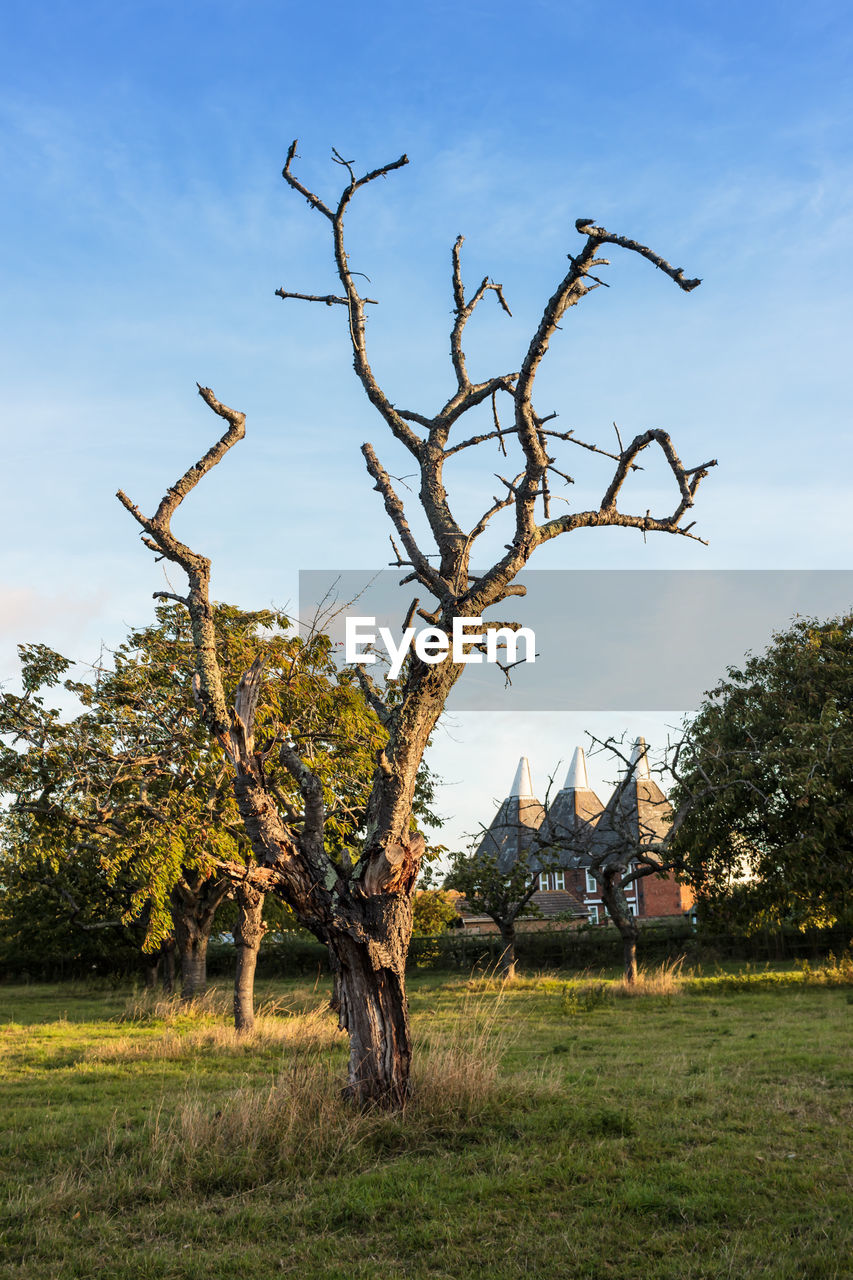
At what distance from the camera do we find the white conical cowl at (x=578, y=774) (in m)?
60.1

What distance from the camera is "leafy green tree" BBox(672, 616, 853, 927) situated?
22.7 metres

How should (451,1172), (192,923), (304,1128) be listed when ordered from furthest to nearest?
1. (192,923)
2. (304,1128)
3. (451,1172)

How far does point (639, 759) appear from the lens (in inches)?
901

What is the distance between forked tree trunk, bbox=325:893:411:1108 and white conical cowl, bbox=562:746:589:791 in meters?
52.6

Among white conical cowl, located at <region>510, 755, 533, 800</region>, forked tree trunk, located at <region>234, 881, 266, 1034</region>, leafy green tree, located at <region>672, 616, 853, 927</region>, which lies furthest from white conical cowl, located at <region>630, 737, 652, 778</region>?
white conical cowl, located at <region>510, 755, 533, 800</region>

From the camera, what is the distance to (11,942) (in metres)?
36.5

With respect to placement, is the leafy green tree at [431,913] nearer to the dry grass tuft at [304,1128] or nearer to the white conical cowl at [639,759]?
the white conical cowl at [639,759]

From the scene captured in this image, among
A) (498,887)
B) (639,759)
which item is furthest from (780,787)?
(498,887)

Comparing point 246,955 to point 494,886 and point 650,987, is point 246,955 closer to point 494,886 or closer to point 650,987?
point 650,987

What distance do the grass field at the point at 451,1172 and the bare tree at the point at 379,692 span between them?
92 cm

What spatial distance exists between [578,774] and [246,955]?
45116 mm

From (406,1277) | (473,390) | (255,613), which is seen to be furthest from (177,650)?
(406,1277)

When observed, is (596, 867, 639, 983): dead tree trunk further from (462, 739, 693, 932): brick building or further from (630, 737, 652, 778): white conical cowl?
(462, 739, 693, 932): brick building

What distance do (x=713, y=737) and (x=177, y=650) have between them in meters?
16.7
